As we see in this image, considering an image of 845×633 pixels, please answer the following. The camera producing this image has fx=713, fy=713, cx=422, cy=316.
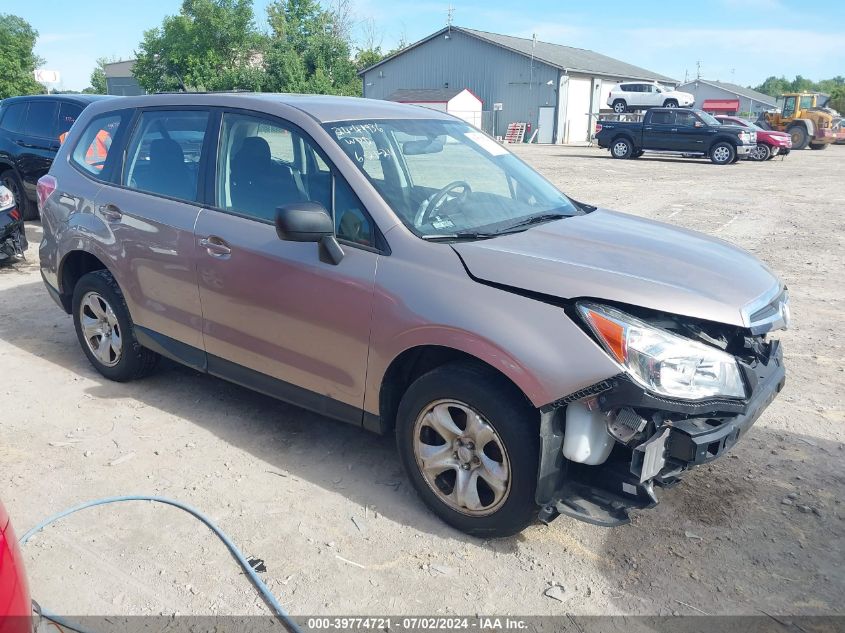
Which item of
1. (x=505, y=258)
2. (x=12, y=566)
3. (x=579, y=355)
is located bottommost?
(x=12, y=566)

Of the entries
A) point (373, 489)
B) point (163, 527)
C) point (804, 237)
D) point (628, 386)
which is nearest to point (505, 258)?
point (628, 386)

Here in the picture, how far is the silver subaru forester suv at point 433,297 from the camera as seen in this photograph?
2.82 meters

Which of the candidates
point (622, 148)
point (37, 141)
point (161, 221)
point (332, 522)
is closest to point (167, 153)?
point (161, 221)

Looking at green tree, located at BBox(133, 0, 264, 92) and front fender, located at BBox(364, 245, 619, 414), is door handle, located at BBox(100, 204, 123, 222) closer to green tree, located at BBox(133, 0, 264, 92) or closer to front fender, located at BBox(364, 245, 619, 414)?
front fender, located at BBox(364, 245, 619, 414)

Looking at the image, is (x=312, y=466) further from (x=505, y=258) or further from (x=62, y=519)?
(x=505, y=258)

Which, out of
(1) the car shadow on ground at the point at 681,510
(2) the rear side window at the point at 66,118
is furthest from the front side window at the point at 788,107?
(1) the car shadow on ground at the point at 681,510

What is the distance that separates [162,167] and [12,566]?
313cm

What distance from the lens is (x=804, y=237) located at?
1078cm

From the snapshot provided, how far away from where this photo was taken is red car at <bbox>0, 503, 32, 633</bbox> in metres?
1.68

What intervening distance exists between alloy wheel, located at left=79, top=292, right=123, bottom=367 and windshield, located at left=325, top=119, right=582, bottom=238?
7.30 ft

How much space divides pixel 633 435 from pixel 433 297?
3.30 ft

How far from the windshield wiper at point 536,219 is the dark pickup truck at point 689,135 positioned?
921 inches

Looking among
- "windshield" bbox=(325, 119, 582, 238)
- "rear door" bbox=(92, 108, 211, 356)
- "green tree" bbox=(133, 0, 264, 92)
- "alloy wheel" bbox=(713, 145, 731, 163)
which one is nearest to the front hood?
"windshield" bbox=(325, 119, 582, 238)

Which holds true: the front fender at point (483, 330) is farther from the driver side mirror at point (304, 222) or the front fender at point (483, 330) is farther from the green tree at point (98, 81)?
the green tree at point (98, 81)
